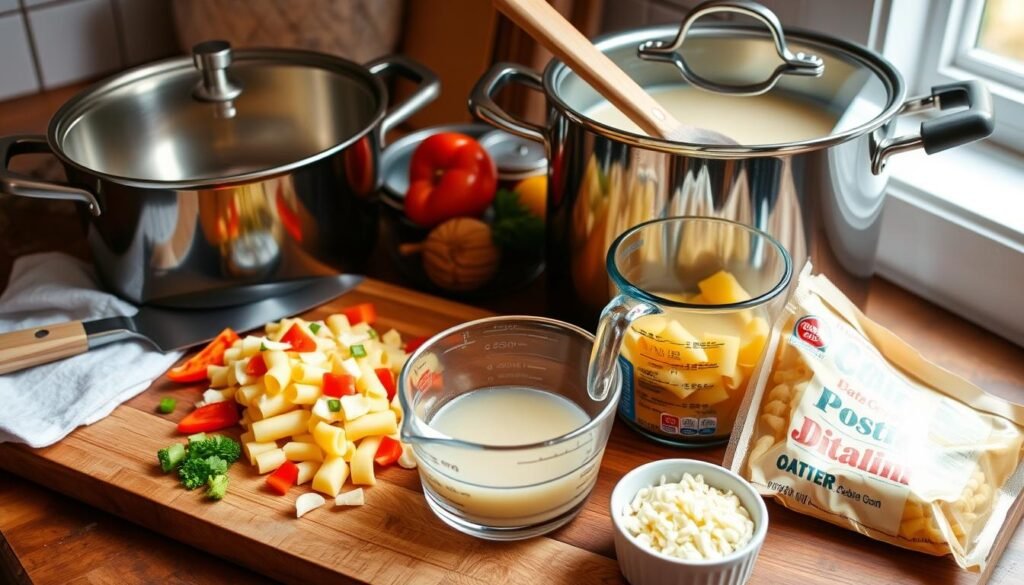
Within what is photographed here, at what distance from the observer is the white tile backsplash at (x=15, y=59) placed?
1.53m

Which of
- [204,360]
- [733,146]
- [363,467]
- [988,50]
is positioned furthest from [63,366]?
[988,50]

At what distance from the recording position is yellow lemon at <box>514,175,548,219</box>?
123 centimetres

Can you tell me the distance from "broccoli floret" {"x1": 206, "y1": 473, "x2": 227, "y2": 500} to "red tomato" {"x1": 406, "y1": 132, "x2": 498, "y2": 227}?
401mm

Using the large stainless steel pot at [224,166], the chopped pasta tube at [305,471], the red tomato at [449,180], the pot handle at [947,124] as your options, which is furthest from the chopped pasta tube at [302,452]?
the pot handle at [947,124]

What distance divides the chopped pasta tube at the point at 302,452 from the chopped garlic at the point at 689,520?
11.5 inches

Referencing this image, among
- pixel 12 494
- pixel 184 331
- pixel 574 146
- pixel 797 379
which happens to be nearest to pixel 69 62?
pixel 184 331

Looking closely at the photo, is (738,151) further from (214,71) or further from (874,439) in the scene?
(214,71)

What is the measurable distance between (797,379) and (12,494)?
724 mm

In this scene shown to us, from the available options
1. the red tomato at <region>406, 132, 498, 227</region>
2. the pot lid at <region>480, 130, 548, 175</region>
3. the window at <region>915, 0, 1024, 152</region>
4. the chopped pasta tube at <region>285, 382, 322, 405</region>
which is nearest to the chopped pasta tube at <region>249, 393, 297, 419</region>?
the chopped pasta tube at <region>285, 382, 322, 405</region>

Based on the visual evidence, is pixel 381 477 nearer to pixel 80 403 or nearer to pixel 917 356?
pixel 80 403

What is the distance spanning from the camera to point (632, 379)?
97cm

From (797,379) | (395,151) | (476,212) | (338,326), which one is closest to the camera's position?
(797,379)

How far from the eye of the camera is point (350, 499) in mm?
927

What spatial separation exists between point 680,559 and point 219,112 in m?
0.78
